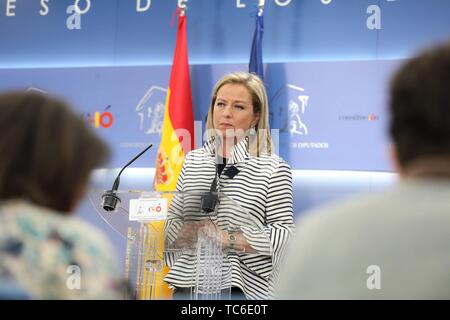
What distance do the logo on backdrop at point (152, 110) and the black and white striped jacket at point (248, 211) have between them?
6.74 ft

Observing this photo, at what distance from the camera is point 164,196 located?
3018 millimetres

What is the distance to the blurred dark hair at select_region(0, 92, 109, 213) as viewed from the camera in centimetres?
142

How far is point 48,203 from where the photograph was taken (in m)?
1.43

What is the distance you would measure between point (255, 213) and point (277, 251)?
318 mm

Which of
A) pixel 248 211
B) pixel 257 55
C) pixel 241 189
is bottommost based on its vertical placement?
pixel 248 211

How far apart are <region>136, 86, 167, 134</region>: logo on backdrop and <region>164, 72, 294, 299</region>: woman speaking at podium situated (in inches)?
68.8

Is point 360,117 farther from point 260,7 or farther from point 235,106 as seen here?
point 235,106

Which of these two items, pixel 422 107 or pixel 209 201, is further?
pixel 209 201

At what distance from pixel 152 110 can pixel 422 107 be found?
461 centimetres

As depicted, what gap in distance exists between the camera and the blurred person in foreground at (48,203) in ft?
4.49

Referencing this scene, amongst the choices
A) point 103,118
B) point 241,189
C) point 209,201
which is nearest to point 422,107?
point 209,201

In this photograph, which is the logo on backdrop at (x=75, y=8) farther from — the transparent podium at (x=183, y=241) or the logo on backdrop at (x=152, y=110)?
the transparent podium at (x=183, y=241)

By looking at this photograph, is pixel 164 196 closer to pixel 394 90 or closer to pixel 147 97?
pixel 394 90

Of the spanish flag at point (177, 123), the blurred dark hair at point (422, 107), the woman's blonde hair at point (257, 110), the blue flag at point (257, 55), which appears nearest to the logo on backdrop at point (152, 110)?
the spanish flag at point (177, 123)
